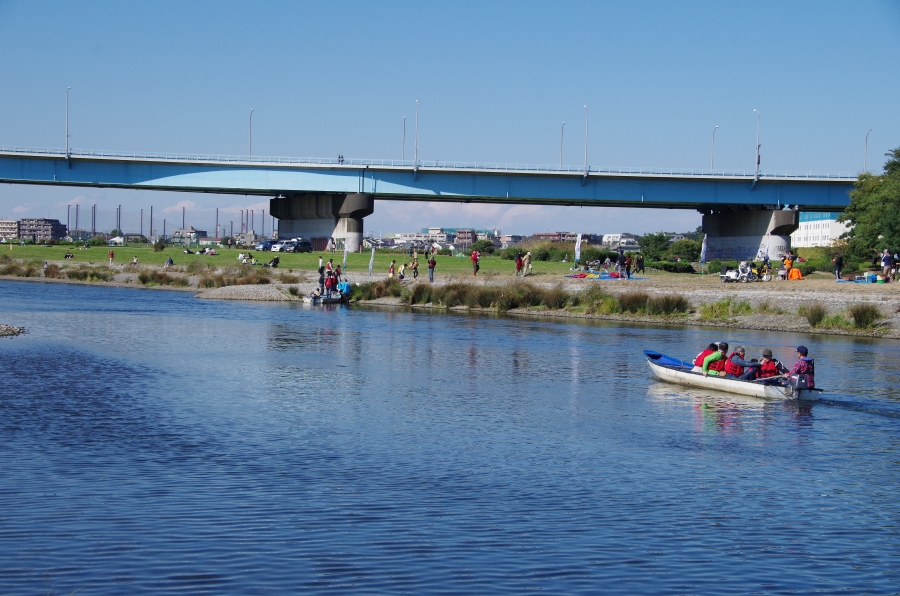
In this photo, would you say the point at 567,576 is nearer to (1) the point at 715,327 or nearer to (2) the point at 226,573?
(2) the point at 226,573

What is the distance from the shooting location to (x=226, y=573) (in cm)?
1259

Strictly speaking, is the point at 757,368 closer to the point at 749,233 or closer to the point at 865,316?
the point at 865,316

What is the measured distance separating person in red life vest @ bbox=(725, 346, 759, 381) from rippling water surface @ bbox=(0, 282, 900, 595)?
83cm

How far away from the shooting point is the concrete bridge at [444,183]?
101 meters

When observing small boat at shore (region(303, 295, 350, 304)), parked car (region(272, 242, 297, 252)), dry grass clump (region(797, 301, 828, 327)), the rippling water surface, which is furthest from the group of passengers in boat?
parked car (region(272, 242, 297, 252))

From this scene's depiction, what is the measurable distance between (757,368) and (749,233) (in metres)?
89.2

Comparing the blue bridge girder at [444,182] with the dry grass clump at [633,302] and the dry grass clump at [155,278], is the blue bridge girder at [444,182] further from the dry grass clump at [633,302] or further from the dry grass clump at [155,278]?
the dry grass clump at [633,302]

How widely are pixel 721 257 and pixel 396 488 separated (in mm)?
105784

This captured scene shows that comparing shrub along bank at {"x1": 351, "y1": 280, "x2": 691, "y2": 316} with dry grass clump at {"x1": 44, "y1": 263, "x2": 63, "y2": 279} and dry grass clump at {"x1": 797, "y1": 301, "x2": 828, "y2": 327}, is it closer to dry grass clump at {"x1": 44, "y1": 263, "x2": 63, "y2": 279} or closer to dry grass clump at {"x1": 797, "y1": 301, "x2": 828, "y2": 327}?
dry grass clump at {"x1": 797, "y1": 301, "x2": 828, "y2": 327}

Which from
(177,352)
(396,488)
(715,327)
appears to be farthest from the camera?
(715,327)

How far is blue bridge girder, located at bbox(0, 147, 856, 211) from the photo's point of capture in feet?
332

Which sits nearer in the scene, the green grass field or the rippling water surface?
the rippling water surface

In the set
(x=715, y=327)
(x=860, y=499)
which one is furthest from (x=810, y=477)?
(x=715, y=327)

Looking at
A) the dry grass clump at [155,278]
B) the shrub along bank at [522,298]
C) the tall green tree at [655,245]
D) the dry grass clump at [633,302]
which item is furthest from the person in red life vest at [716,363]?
the tall green tree at [655,245]
